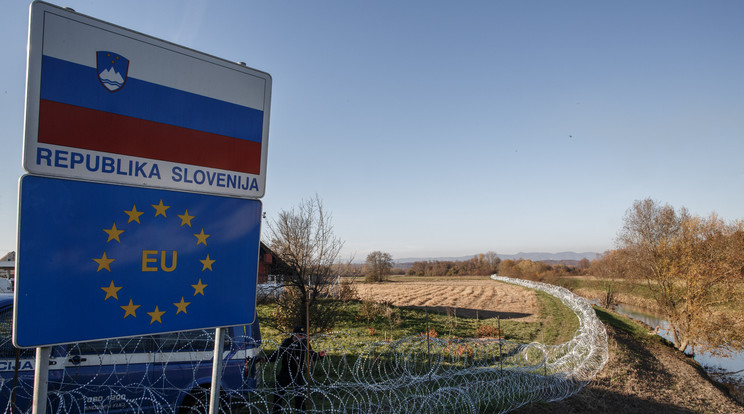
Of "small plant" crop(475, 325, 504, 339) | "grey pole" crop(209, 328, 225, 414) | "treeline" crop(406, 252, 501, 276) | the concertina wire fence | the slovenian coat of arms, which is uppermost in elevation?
the slovenian coat of arms

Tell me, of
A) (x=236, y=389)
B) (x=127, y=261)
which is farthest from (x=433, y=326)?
(x=127, y=261)

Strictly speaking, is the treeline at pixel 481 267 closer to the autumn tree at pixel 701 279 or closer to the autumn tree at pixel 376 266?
the autumn tree at pixel 376 266

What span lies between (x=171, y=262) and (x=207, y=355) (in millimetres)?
4059

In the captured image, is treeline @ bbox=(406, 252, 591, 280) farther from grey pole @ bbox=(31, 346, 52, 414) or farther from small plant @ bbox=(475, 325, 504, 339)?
grey pole @ bbox=(31, 346, 52, 414)

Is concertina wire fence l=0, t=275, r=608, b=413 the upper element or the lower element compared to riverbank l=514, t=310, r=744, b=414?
upper

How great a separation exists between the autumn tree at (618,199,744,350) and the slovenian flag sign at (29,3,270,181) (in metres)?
23.1

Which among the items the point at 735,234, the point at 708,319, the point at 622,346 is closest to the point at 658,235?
the point at 735,234

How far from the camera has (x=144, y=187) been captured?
1.73m

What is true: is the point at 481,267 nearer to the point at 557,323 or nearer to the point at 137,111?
the point at 557,323

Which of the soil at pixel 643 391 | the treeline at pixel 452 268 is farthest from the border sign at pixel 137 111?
the treeline at pixel 452 268

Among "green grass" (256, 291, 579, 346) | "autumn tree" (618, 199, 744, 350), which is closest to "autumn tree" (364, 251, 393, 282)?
"green grass" (256, 291, 579, 346)

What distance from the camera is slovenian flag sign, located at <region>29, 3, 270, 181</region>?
60.0 inches

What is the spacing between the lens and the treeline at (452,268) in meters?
103

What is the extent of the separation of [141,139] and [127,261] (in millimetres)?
506
